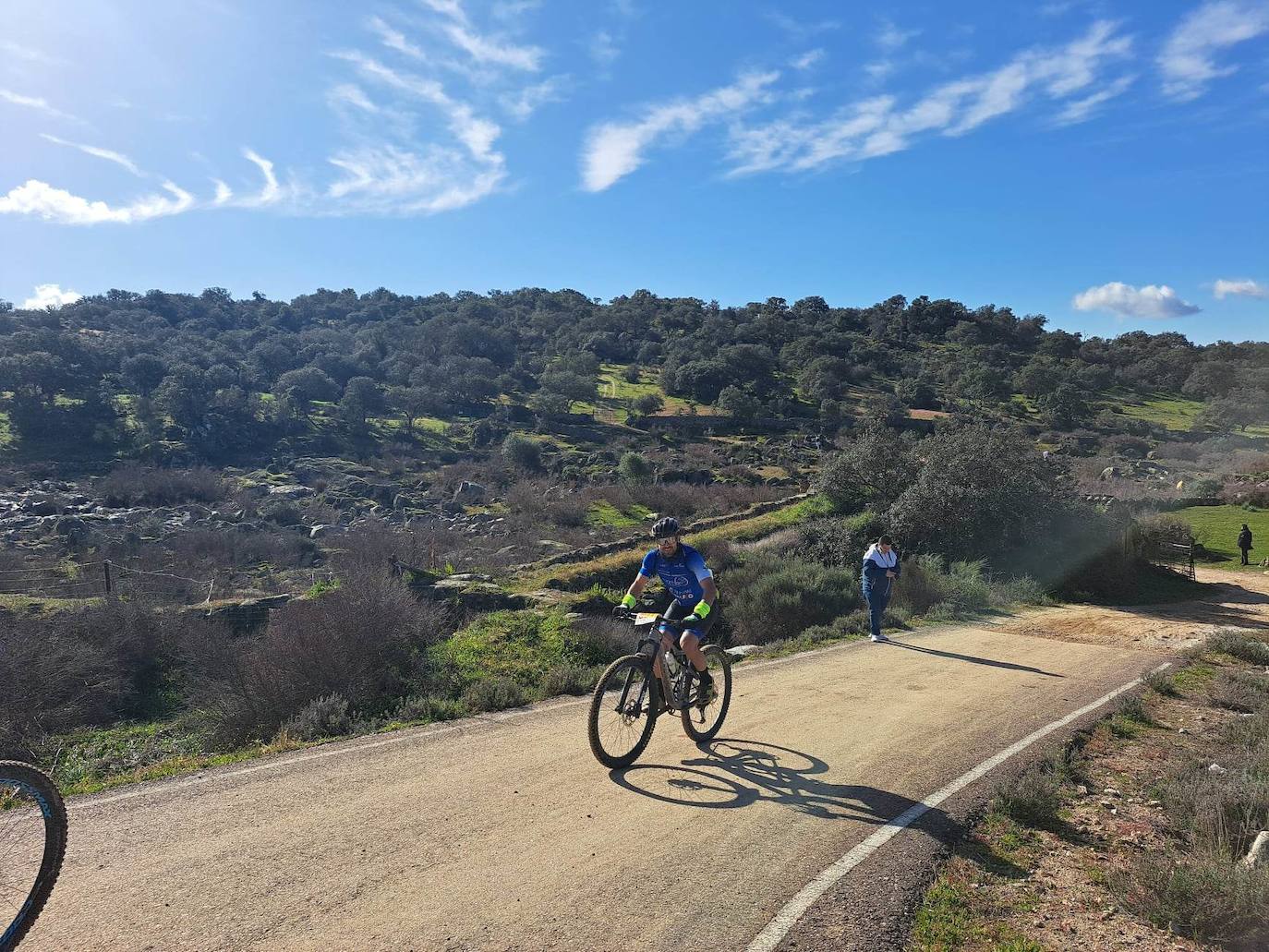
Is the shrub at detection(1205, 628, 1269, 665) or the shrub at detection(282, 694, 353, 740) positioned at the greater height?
the shrub at detection(282, 694, 353, 740)

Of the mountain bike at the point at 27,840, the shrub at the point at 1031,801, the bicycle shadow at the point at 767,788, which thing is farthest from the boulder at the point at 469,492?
the mountain bike at the point at 27,840

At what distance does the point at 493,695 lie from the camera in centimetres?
799

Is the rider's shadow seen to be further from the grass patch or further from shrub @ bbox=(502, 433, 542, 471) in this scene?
shrub @ bbox=(502, 433, 542, 471)

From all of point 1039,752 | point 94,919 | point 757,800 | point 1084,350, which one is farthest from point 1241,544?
point 1084,350

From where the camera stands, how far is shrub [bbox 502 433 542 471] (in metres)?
55.0

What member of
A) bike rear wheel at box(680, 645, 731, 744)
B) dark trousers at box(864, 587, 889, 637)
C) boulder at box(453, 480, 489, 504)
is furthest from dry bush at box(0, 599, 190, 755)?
boulder at box(453, 480, 489, 504)

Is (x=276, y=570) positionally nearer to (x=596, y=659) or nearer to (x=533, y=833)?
(x=596, y=659)

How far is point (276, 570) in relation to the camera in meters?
27.8

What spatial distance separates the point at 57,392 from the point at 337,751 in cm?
6644

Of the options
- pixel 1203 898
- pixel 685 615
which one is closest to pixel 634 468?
pixel 685 615

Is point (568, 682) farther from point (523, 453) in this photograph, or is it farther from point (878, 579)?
point (523, 453)

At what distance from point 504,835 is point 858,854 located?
222cm

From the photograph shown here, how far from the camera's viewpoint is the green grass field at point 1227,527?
89.6ft

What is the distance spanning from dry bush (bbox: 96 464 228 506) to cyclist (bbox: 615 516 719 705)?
43.5 metres
